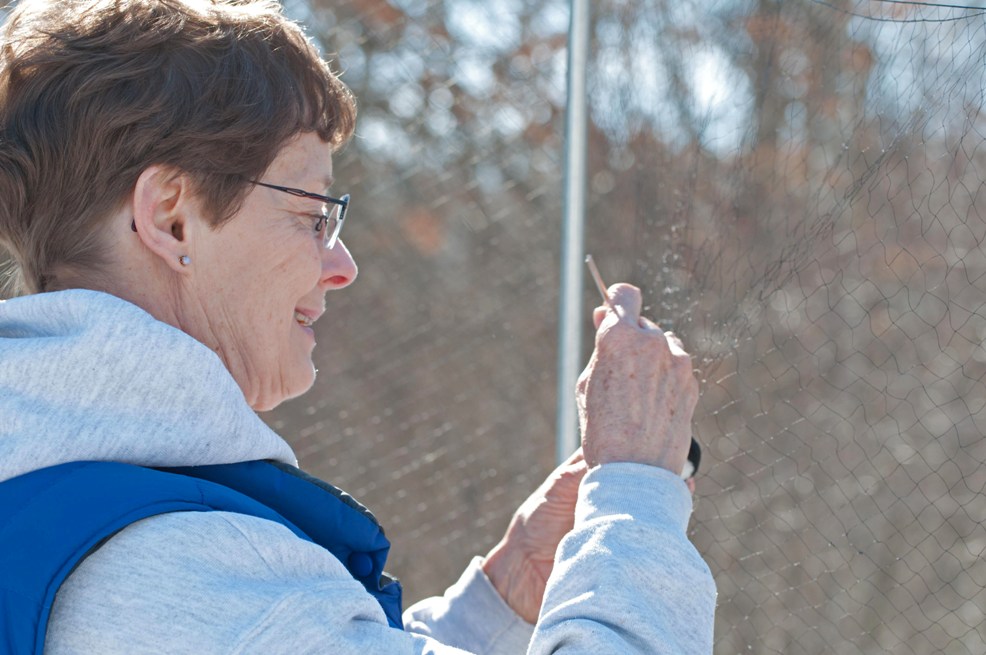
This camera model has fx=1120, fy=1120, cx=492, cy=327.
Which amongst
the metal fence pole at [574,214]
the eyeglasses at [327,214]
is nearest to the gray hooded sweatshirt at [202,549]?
the eyeglasses at [327,214]

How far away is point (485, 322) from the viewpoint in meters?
3.96

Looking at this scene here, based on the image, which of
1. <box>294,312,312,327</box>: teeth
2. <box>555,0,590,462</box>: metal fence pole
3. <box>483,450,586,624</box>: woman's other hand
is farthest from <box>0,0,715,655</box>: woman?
<box>555,0,590,462</box>: metal fence pole

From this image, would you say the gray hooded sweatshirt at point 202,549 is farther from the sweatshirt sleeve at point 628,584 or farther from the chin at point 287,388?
the chin at point 287,388

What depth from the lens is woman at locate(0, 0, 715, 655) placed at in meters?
0.80

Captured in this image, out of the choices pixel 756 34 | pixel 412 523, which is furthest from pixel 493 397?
pixel 756 34

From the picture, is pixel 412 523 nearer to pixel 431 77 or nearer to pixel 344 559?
pixel 431 77

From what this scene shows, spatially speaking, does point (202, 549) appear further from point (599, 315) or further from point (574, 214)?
point (574, 214)

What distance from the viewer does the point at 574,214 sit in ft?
6.14

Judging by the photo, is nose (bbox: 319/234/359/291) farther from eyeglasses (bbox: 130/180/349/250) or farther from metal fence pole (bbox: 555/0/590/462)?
metal fence pole (bbox: 555/0/590/462)

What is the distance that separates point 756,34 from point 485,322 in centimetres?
217

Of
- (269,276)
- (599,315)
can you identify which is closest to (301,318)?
(269,276)

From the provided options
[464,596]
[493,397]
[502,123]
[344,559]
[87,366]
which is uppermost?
[87,366]

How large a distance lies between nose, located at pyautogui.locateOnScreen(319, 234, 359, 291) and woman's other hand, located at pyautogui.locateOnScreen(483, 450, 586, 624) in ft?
1.18

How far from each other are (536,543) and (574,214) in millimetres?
682
